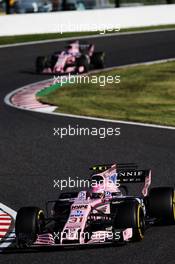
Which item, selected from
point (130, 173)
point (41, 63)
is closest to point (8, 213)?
point (130, 173)

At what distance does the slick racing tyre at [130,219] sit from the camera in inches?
458

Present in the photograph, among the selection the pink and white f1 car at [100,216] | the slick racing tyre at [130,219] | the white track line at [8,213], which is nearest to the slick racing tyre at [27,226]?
the pink and white f1 car at [100,216]

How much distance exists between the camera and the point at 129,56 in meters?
37.2

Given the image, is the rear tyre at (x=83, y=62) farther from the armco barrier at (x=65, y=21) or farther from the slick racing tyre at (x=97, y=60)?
the armco barrier at (x=65, y=21)

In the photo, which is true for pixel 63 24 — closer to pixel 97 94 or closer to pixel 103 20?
pixel 103 20

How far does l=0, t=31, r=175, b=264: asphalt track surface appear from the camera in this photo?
11250 millimetres

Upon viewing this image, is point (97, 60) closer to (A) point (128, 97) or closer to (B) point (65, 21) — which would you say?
(A) point (128, 97)

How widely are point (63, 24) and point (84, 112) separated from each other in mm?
21502

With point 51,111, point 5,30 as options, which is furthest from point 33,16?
point 51,111

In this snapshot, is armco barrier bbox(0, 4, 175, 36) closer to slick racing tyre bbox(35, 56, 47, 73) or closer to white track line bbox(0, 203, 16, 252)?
slick racing tyre bbox(35, 56, 47, 73)

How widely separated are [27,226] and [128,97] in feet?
49.0

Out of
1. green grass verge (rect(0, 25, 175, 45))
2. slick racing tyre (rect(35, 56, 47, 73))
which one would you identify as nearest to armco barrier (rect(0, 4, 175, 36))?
green grass verge (rect(0, 25, 175, 45))

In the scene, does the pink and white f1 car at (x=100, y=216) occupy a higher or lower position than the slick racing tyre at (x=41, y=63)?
higher

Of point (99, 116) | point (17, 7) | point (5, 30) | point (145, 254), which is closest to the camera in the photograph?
point (145, 254)
